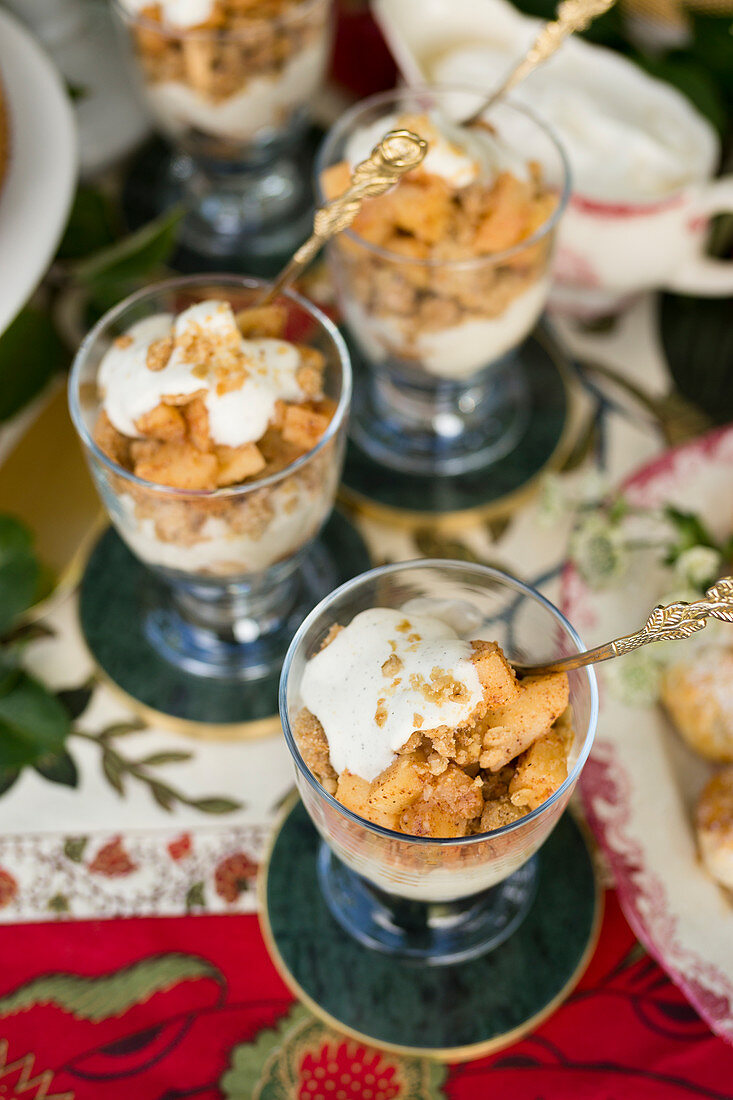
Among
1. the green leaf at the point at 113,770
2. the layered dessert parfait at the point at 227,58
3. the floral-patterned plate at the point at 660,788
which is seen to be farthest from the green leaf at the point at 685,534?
the layered dessert parfait at the point at 227,58

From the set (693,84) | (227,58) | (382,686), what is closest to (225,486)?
(382,686)

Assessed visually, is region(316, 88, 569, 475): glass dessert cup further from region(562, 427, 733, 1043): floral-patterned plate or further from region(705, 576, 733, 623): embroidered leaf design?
region(705, 576, 733, 623): embroidered leaf design

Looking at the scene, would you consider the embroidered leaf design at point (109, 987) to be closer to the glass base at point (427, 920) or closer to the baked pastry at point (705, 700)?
the glass base at point (427, 920)

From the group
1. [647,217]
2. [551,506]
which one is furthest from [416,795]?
[647,217]

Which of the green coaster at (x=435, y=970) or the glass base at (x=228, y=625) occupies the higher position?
the glass base at (x=228, y=625)

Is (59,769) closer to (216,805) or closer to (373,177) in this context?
(216,805)
